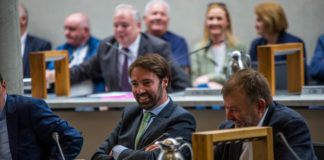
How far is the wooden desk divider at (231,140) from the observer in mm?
2053

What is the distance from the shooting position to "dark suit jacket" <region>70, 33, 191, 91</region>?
18.0ft

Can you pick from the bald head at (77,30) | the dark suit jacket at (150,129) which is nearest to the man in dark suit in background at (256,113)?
the dark suit jacket at (150,129)

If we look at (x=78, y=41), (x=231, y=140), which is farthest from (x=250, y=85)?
(x=78, y=41)

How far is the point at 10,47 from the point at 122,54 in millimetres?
1917

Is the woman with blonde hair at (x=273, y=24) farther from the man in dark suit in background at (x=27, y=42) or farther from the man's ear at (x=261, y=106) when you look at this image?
the man's ear at (x=261, y=106)

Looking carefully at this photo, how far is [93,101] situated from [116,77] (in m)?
→ 1.12

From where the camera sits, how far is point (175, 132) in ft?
10.4

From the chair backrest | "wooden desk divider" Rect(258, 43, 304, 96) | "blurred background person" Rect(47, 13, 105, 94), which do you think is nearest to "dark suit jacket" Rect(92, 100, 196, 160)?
"wooden desk divider" Rect(258, 43, 304, 96)

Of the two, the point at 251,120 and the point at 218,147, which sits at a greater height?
the point at 251,120

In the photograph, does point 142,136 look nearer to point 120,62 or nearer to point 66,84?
point 66,84

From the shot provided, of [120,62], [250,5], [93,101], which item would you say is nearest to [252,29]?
[250,5]

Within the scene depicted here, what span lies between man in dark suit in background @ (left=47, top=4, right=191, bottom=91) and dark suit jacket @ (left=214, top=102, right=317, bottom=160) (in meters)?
2.63

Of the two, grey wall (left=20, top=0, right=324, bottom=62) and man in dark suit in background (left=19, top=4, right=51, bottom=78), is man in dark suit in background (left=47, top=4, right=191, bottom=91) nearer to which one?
man in dark suit in background (left=19, top=4, right=51, bottom=78)

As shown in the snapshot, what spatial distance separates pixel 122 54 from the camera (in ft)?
18.3
